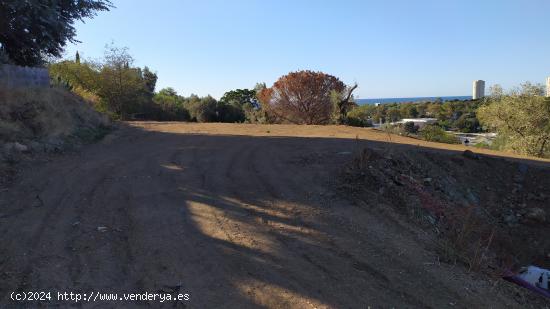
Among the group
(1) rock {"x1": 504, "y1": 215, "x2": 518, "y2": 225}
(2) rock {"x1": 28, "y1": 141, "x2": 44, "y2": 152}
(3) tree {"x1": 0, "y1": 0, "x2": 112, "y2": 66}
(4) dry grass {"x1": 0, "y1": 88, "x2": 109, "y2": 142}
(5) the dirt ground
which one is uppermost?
(3) tree {"x1": 0, "y1": 0, "x2": 112, "y2": 66}

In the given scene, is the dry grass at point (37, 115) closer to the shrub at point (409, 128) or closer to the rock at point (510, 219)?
the rock at point (510, 219)

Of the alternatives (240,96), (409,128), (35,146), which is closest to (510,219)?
(35,146)

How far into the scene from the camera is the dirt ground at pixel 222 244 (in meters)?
3.83

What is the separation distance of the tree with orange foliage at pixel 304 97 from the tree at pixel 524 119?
27.0 ft

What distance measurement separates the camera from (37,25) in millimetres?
10852

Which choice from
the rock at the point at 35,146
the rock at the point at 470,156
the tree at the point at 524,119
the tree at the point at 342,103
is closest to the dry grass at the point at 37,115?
the rock at the point at 35,146

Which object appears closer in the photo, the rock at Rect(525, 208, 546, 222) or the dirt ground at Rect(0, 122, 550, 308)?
the dirt ground at Rect(0, 122, 550, 308)

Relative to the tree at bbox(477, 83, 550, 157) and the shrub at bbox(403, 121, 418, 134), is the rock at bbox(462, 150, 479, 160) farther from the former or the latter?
the tree at bbox(477, 83, 550, 157)

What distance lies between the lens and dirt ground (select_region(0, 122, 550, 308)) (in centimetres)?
383

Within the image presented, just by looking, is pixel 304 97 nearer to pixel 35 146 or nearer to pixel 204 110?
pixel 204 110

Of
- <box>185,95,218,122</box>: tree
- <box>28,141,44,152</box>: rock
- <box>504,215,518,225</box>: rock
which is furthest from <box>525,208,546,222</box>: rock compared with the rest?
<box>185,95,218,122</box>: tree

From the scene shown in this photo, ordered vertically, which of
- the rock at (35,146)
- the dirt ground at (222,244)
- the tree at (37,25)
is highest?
the tree at (37,25)

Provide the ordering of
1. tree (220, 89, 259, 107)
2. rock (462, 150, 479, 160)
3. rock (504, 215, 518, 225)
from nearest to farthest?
rock (504, 215, 518, 225) → rock (462, 150, 479, 160) → tree (220, 89, 259, 107)

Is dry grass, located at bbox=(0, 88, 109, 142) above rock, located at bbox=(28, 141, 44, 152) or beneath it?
above
